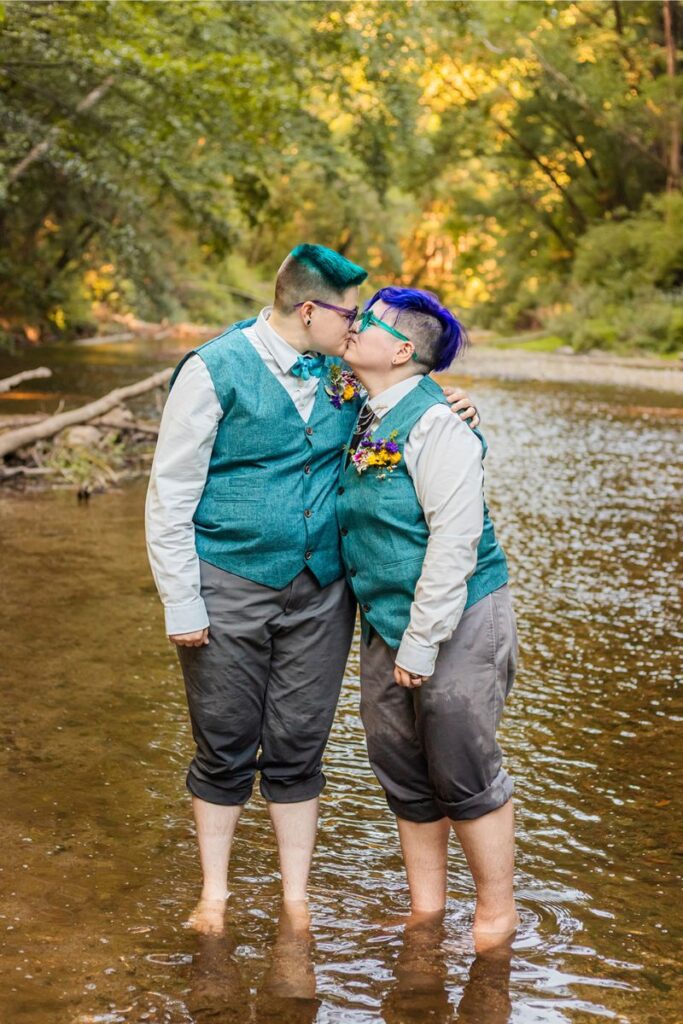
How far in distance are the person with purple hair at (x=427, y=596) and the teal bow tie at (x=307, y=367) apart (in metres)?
0.09

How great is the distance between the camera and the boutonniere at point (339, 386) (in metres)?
3.57

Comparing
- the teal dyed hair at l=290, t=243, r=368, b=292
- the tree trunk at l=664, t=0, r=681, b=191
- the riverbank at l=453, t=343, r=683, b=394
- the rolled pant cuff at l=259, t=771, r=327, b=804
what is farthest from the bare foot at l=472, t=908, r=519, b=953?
→ the tree trunk at l=664, t=0, r=681, b=191

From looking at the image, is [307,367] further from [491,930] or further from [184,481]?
[491,930]

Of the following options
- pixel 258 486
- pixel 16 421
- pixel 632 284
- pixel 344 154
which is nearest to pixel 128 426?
pixel 16 421

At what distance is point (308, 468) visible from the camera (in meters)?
3.52

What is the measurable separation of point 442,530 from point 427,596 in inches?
6.8

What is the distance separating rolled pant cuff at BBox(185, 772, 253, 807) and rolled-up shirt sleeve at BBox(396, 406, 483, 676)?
720 mm

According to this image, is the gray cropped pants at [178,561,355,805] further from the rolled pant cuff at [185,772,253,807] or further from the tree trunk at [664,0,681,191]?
the tree trunk at [664,0,681,191]

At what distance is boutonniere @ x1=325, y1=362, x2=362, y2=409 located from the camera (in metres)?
3.57

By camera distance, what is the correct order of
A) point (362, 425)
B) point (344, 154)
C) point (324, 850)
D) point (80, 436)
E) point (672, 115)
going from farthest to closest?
1. point (672, 115)
2. point (344, 154)
3. point (80, 436)
4. point (324, 850)
5. point (362, 425)

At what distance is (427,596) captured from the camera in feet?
10.4

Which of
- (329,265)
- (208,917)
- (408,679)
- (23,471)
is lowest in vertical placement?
(208,917)

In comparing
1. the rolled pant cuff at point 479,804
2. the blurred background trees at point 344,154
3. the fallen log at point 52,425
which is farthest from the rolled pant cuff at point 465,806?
the blurred background trees at point 344,154

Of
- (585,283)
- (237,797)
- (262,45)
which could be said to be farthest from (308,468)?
(585,283)
